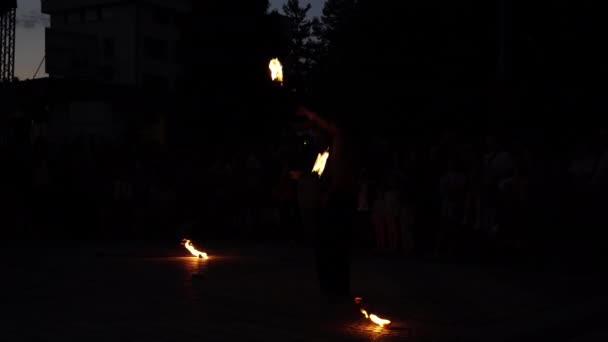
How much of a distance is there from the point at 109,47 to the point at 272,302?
214 ft

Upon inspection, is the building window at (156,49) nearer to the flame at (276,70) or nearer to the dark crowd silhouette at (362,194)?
the dark crowd silhouette at (362,194)

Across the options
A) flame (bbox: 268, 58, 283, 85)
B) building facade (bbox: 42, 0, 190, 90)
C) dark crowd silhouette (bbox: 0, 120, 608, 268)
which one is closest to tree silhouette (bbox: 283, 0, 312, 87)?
building facade (bbox: 42, 0, 190, 90)

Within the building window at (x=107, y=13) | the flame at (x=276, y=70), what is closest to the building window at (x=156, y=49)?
the building window at (x=107, y=13)

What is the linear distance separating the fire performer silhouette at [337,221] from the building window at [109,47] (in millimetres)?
63111

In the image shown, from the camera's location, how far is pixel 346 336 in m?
8.39

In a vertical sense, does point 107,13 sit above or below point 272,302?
above

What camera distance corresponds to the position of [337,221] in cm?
1102

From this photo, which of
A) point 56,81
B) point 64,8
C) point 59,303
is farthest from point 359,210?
point 64,8

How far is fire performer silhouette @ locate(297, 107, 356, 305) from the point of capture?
35.2 feet

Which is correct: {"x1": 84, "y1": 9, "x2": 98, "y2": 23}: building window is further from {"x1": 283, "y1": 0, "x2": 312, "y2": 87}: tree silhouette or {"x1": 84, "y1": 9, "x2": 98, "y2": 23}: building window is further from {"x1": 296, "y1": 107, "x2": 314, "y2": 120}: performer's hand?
{"x1": 296, "y1": 107, "x2": 314, "y2": 120}: performer's hand

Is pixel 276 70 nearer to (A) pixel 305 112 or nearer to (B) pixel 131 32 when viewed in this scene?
(A) pixel 305 112

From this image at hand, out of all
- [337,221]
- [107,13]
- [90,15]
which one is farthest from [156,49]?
[337,221]

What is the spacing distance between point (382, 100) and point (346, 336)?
20.0 m

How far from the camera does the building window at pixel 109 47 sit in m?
72.1
